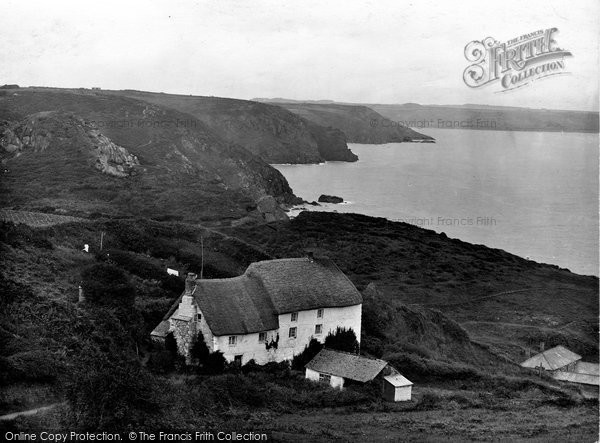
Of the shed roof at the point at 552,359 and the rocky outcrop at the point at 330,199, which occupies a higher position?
the rocky outcrop at the point at 330,199

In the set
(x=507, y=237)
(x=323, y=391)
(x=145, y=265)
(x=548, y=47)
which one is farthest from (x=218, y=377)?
(x=507, y=237)

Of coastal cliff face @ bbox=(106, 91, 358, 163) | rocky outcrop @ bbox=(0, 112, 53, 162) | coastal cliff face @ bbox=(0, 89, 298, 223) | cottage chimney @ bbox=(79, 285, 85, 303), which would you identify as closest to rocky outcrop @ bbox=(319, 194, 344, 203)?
coastal cliff face @ bbox=(0, 89, 298, 223)

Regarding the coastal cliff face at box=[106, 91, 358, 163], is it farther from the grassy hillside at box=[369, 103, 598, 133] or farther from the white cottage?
the white cottage

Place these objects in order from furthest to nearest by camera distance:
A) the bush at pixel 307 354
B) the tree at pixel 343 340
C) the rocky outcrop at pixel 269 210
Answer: the rocky outcrop at pixel 269 210 < the tree at pixel 343 340 < the bush at pixel 307 354

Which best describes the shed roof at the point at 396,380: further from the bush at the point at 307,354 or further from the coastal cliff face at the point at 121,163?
the coastal cliff face at the point at 121,163

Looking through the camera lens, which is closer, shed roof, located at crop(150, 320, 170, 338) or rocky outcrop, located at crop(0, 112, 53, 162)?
shed roof, located at crop(150, 320, 170, 338)

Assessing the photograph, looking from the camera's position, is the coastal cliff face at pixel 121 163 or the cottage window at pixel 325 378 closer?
the cottage window at pixel 325 378

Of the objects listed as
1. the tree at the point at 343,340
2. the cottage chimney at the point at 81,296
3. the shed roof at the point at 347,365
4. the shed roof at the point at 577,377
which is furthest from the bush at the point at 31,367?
the shed roof at the point at 577,377

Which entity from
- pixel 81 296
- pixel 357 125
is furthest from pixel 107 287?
pixel 357 125
